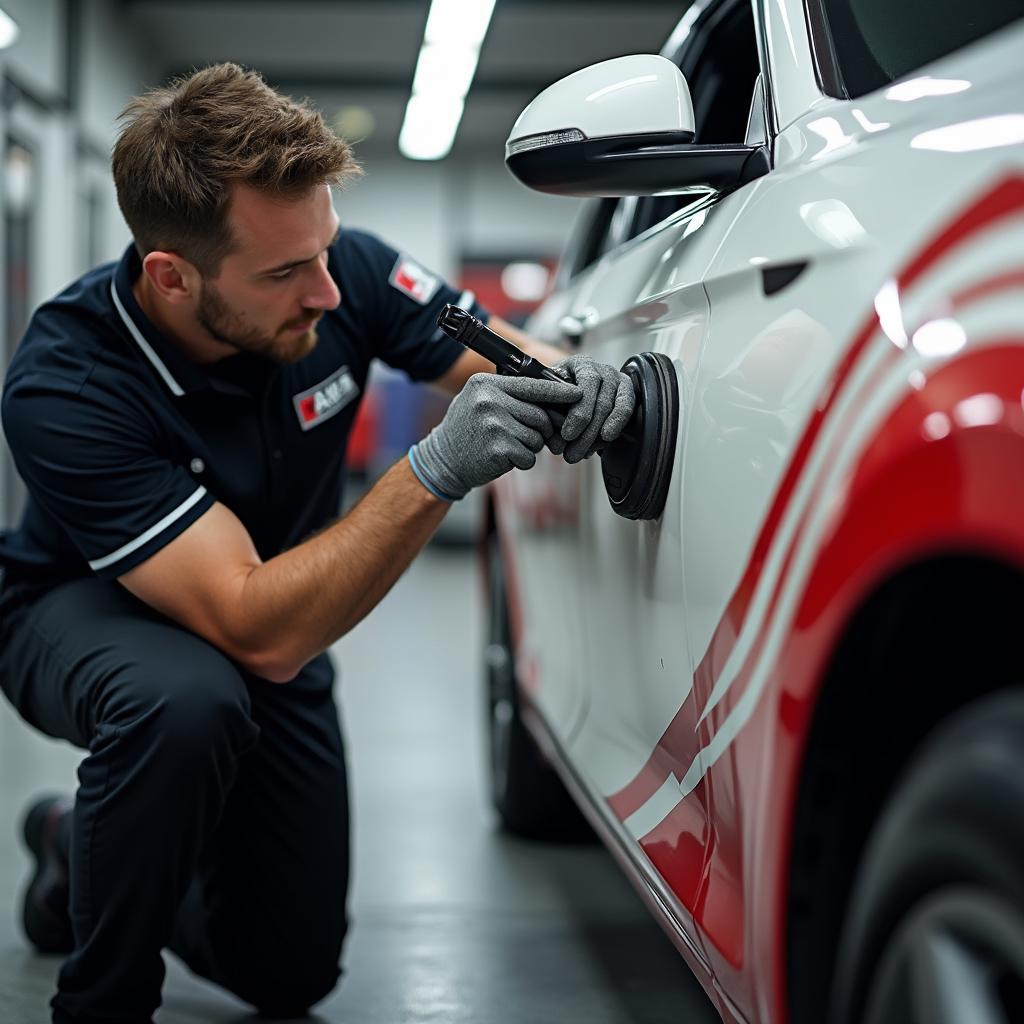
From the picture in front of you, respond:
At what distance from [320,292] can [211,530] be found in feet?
1.12

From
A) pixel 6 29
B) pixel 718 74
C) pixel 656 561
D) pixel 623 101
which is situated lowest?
pixel 656 561

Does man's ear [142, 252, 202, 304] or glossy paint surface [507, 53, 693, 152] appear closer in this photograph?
glossy paint surface [507, 53, 693, 152]

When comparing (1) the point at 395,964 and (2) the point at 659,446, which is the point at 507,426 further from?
(1) the point at 395,964

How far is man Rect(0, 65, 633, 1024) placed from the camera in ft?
4.90

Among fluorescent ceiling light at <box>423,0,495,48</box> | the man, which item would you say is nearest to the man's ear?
the man

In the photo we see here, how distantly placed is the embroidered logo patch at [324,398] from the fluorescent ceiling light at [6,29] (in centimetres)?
486

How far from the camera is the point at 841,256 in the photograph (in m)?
0.86

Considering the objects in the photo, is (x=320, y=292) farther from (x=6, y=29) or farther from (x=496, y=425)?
(x=6, y=29)

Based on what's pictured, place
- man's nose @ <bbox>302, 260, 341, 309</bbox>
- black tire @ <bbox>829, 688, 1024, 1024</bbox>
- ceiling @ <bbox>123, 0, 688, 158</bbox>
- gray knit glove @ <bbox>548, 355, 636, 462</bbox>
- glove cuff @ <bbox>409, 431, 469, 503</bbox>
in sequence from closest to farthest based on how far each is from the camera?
black tire @ <bbox>829, 688, 1024, 1024</bbox> < gray knit glove @ <bbox>548, 355, 636, 462</bbox> < glove cuff @ <bbox>409, 431, 469, 503</bbox> < man's nose @ <bbox>302, 260, 341, 309</bbox> < ceiling @ <bbox>123, 0, 688, 158</bbox>

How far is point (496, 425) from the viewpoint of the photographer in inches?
52.2

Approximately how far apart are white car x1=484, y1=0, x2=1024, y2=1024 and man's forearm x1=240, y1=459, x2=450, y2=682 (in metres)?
0.24

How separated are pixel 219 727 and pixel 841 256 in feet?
3.10

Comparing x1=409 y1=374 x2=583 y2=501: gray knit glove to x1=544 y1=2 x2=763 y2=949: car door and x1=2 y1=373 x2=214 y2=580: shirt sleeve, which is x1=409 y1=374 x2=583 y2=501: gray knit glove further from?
x1=2 y1=373 x2=214 y2=580: shirt sleeve

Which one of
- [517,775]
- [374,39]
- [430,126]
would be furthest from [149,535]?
[430,126]
